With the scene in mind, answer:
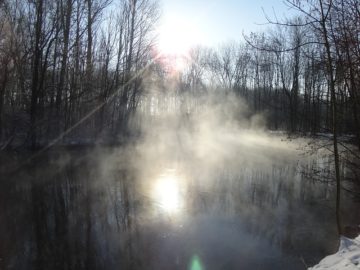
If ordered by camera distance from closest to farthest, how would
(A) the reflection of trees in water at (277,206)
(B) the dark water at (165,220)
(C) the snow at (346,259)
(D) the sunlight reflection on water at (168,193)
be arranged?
1. (C) the snow at (346,259)
2. (B) the dark water at (165,220)
3. (A) the reflection of trees in water at (277,206)
4. (D) the sunlight reflection on water at (168,193)

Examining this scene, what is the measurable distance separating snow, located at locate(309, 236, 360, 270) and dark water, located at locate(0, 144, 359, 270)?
83 centimetres

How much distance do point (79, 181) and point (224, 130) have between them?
4084 cm

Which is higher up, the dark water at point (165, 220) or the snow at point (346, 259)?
the snow at point (346, 259)

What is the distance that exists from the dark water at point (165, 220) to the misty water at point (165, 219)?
0.02 metres

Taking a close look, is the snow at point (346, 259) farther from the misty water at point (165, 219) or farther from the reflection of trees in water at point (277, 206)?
the reflection of trees in water at point (277, 206)

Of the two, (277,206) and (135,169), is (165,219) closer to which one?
(277,206)

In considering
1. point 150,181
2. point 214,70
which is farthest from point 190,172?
point 214,70

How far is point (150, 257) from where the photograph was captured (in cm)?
685

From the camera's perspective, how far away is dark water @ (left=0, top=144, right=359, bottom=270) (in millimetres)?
6887

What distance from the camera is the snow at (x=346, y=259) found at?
16.6 ft

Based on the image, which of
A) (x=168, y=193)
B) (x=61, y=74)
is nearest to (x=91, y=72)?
(x=61, y=74)

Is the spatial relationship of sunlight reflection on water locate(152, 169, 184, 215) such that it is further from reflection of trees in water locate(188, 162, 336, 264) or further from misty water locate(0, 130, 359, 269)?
reflection of trees in water locate(188, 162, 336, 264)

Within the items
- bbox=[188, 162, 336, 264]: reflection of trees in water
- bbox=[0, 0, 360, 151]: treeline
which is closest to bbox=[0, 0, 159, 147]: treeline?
bbox=[0, 0, 360, 151]: treeline

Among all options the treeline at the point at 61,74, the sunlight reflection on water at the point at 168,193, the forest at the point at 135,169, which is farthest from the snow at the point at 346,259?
the treeline at the point at 61,74
